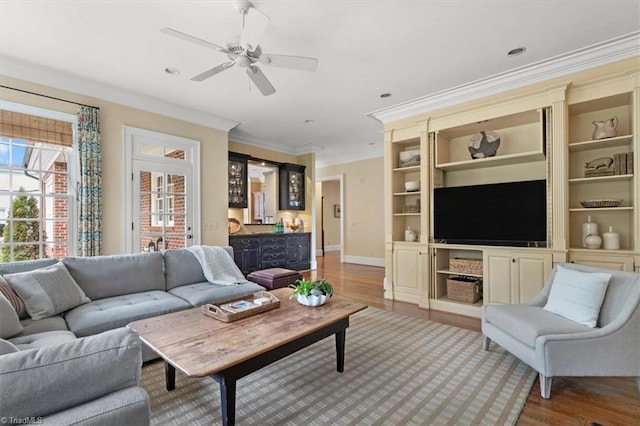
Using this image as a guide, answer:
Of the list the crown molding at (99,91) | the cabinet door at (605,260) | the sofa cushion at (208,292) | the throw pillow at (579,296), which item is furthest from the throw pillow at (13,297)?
the cabinet door at (605,260)

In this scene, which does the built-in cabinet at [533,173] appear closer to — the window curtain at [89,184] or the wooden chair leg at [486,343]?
the wooden chair leg at [486,343]

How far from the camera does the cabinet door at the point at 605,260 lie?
2.96 metres

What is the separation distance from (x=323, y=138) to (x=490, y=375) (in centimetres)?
535

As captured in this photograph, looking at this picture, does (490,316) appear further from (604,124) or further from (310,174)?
(310,174)

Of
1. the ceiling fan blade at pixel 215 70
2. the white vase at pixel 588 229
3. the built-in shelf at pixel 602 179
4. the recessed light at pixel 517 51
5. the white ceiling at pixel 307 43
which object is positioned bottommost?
→ the white vase at pixel 588 229

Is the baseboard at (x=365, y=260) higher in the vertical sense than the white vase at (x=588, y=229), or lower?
lower

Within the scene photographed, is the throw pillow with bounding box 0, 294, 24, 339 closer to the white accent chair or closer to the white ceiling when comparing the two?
the white ceiling

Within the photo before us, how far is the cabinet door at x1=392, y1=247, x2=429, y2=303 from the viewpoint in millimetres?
4363

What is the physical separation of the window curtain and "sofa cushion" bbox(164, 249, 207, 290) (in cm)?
108

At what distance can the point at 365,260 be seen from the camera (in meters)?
8.12

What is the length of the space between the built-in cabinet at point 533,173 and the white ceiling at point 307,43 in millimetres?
467

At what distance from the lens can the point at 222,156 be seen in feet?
17.5

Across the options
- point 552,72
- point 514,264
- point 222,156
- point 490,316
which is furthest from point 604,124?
point 222,156

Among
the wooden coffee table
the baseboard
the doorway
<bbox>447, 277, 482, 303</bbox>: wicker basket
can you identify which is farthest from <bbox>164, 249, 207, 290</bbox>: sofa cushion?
the doorway
